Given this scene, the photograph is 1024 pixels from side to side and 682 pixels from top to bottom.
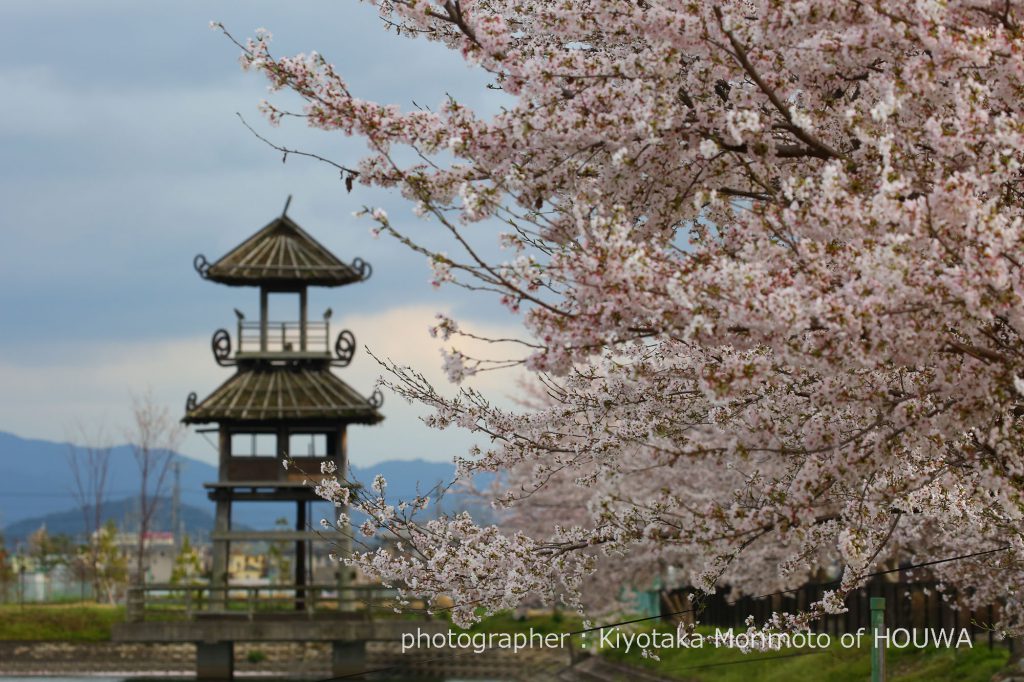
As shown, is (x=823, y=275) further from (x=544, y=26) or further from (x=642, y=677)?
(x=642, y=677)

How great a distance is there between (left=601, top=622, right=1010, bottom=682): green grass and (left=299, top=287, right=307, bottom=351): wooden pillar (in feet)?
38.9

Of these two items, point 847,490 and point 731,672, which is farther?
point 731,672

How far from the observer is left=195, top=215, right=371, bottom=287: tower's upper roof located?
98.3 ft

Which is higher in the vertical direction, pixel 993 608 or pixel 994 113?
pixel 994 113

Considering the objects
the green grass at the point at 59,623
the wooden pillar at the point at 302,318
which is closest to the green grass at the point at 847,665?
the wooden pillar at the point at 302,318

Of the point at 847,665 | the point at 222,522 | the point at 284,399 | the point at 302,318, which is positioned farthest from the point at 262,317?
the point at 847,665

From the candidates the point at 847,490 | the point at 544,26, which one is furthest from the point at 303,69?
the point at 847,490

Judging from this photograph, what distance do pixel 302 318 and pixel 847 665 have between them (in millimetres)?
17156

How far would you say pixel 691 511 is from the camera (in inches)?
251

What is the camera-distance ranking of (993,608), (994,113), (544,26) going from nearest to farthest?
1. (994,113)
2. (544,26)
3. (993,608)

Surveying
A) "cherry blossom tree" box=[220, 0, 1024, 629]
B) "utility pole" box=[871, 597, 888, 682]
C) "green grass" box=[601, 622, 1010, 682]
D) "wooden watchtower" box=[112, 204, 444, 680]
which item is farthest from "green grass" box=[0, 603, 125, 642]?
"cherry blossom tree" box=[220, 0, 1024, 629]

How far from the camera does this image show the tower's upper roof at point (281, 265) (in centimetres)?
2995

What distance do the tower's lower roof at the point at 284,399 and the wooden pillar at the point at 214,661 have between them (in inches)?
207

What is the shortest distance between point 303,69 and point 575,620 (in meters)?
37.1
